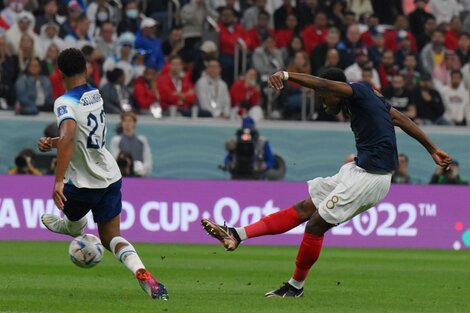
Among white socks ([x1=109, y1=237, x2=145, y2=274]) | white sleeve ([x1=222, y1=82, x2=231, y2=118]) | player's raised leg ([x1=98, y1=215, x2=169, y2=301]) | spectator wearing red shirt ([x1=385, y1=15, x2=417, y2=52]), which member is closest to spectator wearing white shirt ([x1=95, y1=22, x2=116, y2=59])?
white sleeve ([x1=222, y1=82, x2=231, y2=118])

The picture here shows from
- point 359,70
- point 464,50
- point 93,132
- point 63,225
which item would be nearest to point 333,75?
point 93,132

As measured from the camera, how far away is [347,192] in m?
12.2

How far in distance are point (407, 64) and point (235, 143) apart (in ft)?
16.3

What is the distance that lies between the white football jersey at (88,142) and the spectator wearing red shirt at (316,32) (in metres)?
16.6

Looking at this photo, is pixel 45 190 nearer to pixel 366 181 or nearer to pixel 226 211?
pixel 226 211

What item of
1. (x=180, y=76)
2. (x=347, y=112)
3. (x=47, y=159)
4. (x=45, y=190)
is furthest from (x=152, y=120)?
(x=347, y=112)

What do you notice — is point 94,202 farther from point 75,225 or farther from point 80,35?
point 80,35

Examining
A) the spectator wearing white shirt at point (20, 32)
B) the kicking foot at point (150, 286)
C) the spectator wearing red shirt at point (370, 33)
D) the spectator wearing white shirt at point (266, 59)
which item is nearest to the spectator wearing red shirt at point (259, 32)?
the spectator wearing white shirt at point (266, 59)

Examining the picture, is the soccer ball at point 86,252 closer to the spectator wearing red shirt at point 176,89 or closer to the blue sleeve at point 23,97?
the blue sleeve at point 23,97

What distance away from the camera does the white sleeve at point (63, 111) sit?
36.5 ft

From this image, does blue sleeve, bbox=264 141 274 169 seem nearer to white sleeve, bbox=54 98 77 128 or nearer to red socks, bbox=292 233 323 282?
red socks, bbox=292 233 323 282

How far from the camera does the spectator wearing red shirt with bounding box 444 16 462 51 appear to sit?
29.2m

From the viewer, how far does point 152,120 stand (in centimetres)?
2550

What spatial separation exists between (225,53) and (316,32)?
7.08 ft
